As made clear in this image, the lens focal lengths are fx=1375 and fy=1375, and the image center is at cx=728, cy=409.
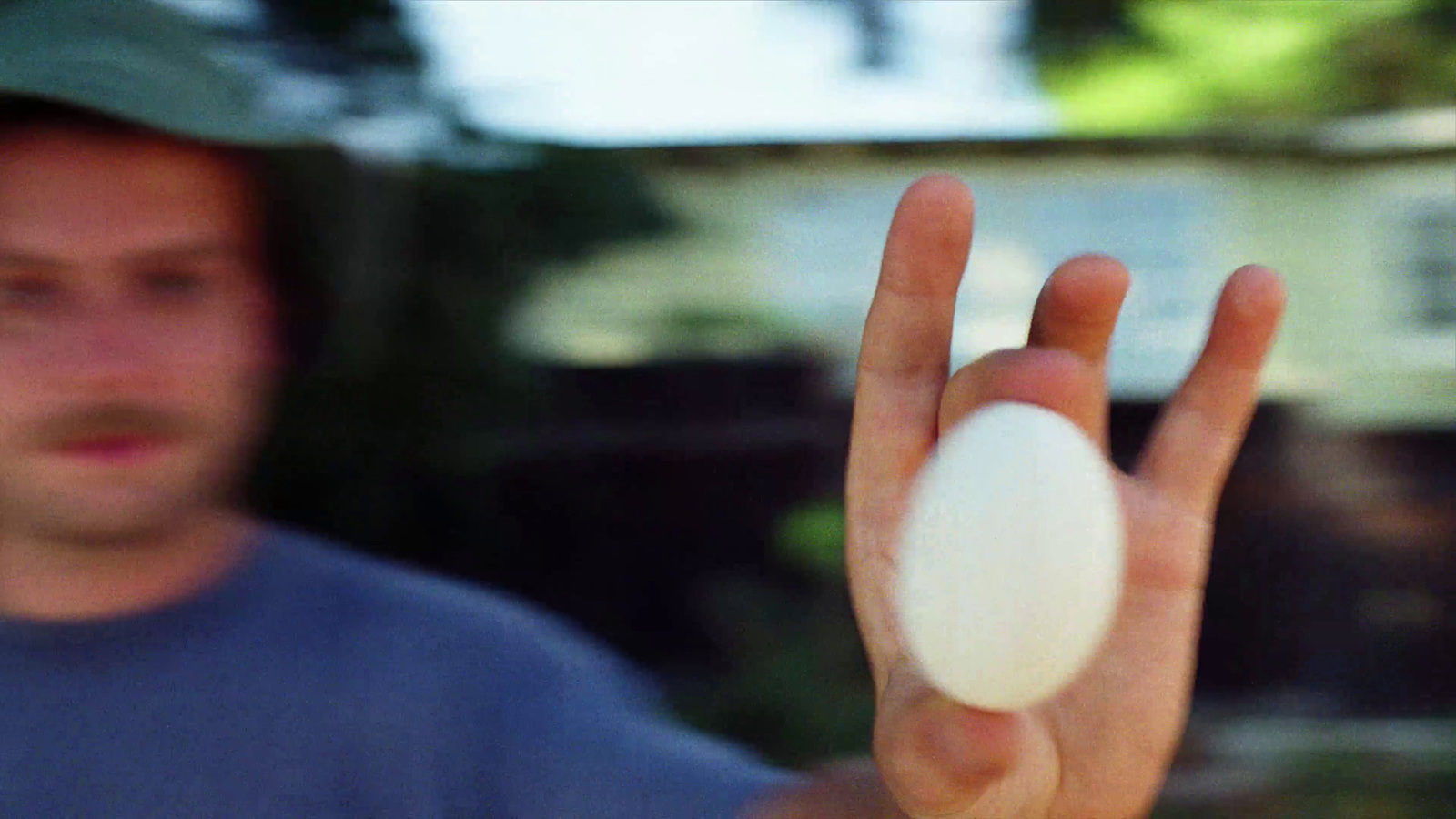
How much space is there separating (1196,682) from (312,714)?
1207mm

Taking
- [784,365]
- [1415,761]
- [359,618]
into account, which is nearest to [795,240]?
[784,365]

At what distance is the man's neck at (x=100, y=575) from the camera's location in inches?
41.3

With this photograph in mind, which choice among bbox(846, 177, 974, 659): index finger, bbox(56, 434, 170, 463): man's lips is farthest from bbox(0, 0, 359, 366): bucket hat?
bbox(846, 177, 974, 659): index finger

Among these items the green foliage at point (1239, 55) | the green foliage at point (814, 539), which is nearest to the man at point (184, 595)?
the green foliage at point (814, 539)

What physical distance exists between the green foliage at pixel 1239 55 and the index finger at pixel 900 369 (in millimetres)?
678

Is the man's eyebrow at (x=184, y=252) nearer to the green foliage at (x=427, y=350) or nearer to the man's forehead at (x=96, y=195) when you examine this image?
the man's forehead at (x=96, y=195)

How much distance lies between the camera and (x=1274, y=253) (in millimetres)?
1682

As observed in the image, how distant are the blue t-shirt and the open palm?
0.79ft

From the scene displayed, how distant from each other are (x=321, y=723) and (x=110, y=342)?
329 millimetres

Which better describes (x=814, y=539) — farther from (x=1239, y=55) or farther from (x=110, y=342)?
(x=110, y=342)

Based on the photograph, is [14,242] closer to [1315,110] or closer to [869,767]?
[869,767]

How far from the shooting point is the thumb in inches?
26.0

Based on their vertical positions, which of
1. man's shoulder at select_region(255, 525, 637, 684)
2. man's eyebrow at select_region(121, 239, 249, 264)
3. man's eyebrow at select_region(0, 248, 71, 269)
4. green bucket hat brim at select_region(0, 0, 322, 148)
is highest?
green bucket hat brim at select_region(0, 0, 322, 148)

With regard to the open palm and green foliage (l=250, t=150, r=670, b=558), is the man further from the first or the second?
green foliage (l=250, t=150, r=670, b=558)
